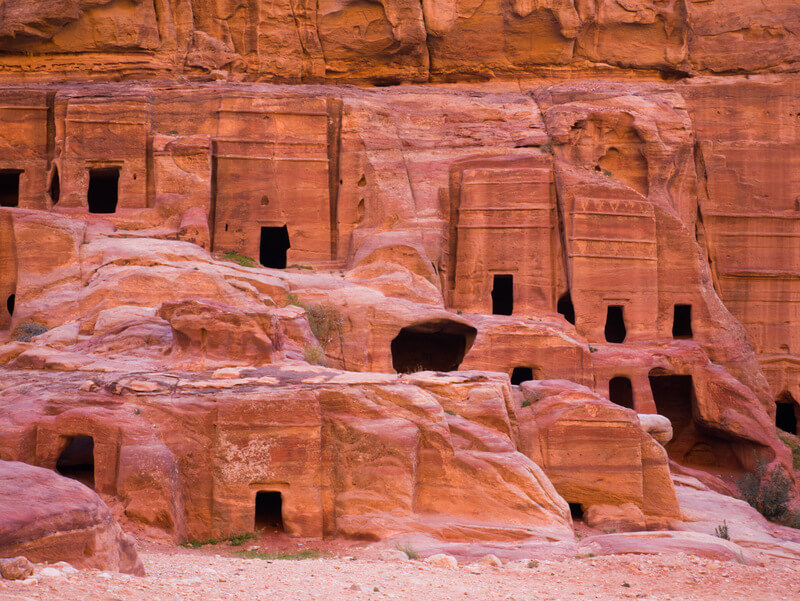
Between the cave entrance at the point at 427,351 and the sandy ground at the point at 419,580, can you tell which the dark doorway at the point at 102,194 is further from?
the sandy ground at the point at 419,580

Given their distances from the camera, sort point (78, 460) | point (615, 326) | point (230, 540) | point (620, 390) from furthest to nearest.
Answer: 1. point (615, 326)
2. point (620, 390)
3. point (78, 460)
4. point (230, 540)

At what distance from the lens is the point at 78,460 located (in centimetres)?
1842

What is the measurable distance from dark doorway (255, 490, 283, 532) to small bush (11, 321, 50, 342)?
748cm

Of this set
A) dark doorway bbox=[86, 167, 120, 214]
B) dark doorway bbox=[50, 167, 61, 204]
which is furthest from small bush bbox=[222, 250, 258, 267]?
dark doorway bbox=[86, 167, 120, 214]

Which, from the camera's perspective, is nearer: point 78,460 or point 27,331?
point 78,460

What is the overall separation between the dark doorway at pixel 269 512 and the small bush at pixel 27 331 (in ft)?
24.6

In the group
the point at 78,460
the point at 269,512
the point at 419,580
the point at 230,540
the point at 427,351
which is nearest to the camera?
the point at 419,580

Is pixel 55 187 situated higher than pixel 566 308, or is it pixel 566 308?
pixel 55 187

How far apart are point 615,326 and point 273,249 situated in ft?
41.8

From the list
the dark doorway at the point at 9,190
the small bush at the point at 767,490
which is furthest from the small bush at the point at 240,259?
the small bush at the point at 767,490

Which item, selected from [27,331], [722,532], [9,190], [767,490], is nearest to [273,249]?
[9,190]

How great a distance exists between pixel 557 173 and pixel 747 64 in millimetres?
11424

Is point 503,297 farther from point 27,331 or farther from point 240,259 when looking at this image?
point 27,331

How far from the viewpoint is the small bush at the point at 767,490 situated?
83.1ft
